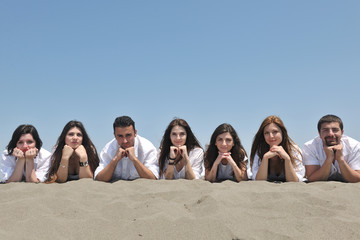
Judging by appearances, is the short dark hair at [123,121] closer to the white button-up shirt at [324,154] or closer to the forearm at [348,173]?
the white button-up shirt at [324,154]

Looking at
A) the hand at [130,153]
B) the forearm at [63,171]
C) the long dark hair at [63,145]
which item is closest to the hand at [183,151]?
the hand at [130,153]

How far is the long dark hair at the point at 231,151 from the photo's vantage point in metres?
6.74

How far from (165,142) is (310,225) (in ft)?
13.8

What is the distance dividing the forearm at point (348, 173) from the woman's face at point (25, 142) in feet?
20.3

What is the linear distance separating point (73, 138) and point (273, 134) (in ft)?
13.4

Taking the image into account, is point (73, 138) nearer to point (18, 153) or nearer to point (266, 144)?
point (18, 153)

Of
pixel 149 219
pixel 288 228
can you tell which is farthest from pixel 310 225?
pixel 149 219

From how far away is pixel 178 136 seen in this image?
659cm

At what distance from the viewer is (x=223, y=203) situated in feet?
12.2

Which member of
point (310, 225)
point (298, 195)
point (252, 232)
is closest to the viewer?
point (252, 232)

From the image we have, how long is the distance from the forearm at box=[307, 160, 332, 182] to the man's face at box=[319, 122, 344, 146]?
0.45m

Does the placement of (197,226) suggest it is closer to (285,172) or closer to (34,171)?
(285,172)

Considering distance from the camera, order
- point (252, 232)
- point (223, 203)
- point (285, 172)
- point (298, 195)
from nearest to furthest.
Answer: point (252, 232) → point (223, 203) → point (298, 195) → point (285, 172)

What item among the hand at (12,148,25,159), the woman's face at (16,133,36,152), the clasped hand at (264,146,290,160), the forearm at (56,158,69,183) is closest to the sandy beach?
the clasped hand at (264,146,290,160)
